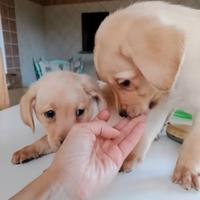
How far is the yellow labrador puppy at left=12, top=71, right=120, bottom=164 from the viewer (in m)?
0.74

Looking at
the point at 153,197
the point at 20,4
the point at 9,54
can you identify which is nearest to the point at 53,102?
the point at 153,197

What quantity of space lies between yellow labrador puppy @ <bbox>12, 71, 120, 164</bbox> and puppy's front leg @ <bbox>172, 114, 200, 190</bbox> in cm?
21

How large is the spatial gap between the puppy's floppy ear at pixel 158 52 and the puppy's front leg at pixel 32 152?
36 cm

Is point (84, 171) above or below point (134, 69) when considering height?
below

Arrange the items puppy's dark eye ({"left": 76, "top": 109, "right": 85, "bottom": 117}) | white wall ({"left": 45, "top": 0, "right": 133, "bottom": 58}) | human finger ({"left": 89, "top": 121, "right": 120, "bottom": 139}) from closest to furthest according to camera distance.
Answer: human finger ({"left": 89, "top": 121, "right": 120, "bottom": 139})
puppy's dark eye ({"left": 76, "top": 109, "right": 85, "bottom": 117})
white wall ({"left": 45, "top": 0, "right": 133, "bottom": 58})

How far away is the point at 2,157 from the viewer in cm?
79

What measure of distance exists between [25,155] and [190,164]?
16.5 inches

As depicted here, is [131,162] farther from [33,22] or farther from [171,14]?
[33,22]

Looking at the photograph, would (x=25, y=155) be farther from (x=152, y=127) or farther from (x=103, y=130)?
(x=152, y=127)

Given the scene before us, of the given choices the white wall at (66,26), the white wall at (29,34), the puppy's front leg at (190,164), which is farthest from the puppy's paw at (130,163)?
the white wall at (66,26)

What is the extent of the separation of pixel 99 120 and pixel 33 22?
3.26m

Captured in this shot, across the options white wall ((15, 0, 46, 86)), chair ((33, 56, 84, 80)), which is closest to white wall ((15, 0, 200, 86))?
white wall ((15, 0, 46, 86))

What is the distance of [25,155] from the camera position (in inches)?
29.9

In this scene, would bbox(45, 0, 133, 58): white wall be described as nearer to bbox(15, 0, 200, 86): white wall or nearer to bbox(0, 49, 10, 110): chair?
bbox(15, 0, 200, 86): white wall
